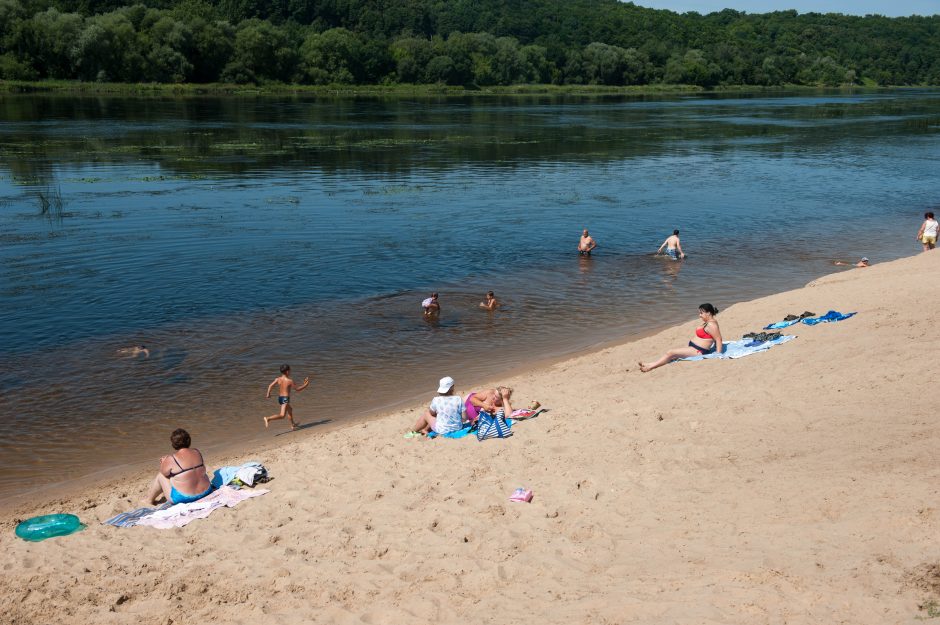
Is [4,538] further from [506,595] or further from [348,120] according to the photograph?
[348,120]

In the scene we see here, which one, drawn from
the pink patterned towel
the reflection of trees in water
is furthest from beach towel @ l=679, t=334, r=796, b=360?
the reflection of trees in water

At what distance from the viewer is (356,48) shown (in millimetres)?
134375

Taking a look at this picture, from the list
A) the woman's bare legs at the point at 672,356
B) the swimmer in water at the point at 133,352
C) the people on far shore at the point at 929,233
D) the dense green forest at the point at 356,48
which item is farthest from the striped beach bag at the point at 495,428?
the dense green forest at the point at 356,48

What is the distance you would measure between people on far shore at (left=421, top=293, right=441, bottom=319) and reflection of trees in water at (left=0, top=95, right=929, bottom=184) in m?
25.2

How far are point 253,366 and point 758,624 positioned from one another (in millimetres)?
12914

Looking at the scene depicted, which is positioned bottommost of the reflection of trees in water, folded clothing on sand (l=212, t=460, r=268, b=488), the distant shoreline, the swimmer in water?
the swimmer in water

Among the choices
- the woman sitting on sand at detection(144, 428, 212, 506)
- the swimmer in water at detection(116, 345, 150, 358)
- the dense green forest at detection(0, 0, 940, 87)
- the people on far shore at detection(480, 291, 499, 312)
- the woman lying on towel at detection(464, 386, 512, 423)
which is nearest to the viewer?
the woman sitting on sand at detection(144, 428, 212, 506)

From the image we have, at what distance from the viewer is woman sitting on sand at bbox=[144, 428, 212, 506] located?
11023mm

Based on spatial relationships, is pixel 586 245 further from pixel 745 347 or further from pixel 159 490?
pixel 159 490

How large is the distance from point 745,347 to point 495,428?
5.50 meters

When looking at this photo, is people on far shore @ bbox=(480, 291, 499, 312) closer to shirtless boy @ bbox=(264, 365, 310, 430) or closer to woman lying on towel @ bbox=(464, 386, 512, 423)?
shirtless boy @ bbox=(264, 365, 310, 430)

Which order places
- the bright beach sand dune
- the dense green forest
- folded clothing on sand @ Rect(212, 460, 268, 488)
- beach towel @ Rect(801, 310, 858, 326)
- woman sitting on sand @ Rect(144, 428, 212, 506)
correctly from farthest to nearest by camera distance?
the dense green forest → beach towel @ Rect(801, 310, 858, 326) → folded clothing on sand @ Rect(212, 460, 268, 488) → woman sitting on sand @ Rect(144, 428, 212, 506) → the bright beach sand dune

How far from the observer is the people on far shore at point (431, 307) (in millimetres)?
21125

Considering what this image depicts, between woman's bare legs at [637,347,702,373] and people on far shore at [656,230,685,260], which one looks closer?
woman's bare legs at [637,347,702,373]
